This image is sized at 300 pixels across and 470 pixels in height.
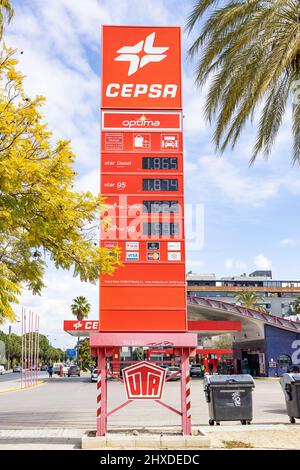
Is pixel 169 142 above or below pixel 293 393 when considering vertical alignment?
above

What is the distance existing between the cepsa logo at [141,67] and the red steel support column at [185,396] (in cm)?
616

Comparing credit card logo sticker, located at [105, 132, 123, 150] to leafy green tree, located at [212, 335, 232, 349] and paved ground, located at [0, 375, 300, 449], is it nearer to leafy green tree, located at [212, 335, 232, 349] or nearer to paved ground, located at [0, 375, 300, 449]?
paved ground, located at [0, 375, 300, 449]

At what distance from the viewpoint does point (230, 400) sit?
47.8 ft

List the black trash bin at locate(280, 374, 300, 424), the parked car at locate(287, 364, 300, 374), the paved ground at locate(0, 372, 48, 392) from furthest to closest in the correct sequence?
1. the parked car at locate(287, 364, 300, 374)
2. the paved ground at locate(0, 372, 48, 392)
3. the black trash bin at locate(280, 374, 300, 424)

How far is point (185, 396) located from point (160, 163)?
549 centimetres

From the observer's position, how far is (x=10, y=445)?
11641mm

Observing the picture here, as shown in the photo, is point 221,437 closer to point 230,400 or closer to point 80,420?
point 230,400

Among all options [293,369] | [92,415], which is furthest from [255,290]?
[92,415]

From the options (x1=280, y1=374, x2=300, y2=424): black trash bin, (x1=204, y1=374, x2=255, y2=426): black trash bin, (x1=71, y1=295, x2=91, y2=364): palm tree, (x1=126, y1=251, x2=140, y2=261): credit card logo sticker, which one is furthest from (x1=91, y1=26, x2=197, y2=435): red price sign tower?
(x1=71, y1=295, x2=91, y2=364): palm tree

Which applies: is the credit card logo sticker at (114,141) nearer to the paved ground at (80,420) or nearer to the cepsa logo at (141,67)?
the cepsa logo at (141,67)

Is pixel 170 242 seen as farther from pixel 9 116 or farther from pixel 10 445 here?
pixel 10 445

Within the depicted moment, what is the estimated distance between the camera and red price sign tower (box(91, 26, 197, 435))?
1216cm

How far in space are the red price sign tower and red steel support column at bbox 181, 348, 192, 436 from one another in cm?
2
